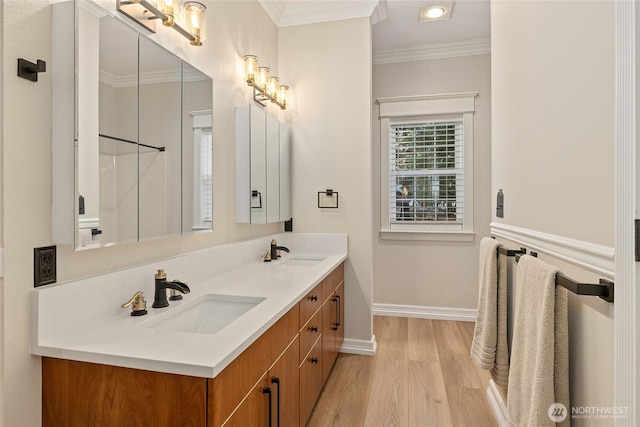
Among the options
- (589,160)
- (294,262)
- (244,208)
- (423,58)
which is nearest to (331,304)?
(294,262)

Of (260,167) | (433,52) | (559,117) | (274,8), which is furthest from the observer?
(433,52)

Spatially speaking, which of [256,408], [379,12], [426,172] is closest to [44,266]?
[256,408]

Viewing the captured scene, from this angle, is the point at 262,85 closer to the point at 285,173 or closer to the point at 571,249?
the point at 285,173

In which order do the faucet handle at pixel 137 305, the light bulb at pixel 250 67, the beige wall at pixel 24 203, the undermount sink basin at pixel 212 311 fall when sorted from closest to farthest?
the beige wall at pixel 24 203 → the faucet handle at pixel 137 305 → the undermount sink basin at pixel 212 311 → the light bulb at pixel 250 67

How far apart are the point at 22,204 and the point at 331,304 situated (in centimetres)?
185

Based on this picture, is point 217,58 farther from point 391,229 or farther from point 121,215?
point 391,229

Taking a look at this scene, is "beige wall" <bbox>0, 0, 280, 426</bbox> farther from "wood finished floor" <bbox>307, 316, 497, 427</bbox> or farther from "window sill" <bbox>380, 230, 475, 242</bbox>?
"window sill" <bbox>380, 230, 475, 242</bbox>

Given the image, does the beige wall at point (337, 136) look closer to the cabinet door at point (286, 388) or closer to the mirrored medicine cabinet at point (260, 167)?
the mirrored medicine cabinet at point (260, 167)

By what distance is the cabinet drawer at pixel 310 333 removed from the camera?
5.85 feet

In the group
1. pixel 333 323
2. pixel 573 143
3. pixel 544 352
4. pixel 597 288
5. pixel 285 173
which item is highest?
pixel 285 173

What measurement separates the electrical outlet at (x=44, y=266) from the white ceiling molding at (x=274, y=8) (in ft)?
7.84

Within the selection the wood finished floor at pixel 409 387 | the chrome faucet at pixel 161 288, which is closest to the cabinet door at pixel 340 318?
the wood finished floor at pixel 409 387

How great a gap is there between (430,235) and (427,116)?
49.8 inches

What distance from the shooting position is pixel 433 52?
12.4 ft
